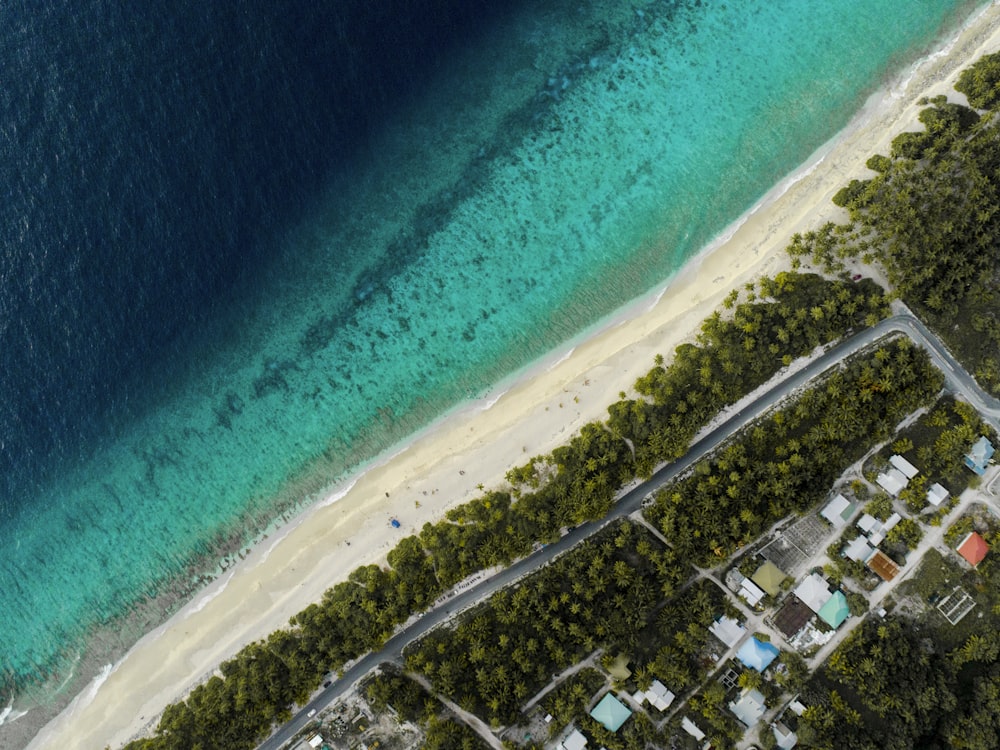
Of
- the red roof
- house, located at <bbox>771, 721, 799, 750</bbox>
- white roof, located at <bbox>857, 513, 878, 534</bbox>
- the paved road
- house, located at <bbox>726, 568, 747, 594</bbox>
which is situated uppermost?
the paved road

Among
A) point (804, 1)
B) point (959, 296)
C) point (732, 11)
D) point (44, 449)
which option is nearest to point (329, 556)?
point (44, 449)

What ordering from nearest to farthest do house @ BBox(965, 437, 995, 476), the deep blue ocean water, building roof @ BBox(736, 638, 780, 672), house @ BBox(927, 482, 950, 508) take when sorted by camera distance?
building roof @ BBox(736, 638, 780, 672)
house @ BBox(927, 482, 950, 508)
house @ BBox(965, 437, 995, 476)
the deep blue ocean water

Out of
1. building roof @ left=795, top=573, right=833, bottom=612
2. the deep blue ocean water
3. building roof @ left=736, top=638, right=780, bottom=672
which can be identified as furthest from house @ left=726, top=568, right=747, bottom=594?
the deep blue ocean water

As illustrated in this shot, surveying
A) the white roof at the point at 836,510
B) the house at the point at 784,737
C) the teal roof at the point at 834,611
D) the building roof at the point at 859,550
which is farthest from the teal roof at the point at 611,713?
the white roof at the point at 836,510

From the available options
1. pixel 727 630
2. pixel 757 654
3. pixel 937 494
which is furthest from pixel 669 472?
pixel 937 494

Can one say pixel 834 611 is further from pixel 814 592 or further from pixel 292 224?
pixel 292 224

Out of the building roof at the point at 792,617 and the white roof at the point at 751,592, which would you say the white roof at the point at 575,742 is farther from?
the building roof at the point at 792,617

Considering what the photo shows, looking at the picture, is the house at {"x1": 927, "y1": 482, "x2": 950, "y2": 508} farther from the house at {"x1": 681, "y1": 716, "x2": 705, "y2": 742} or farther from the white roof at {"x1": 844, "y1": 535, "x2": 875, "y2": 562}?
the house at {"x1": 681, "y1": 716, "x2": 705, "y2": 742}
